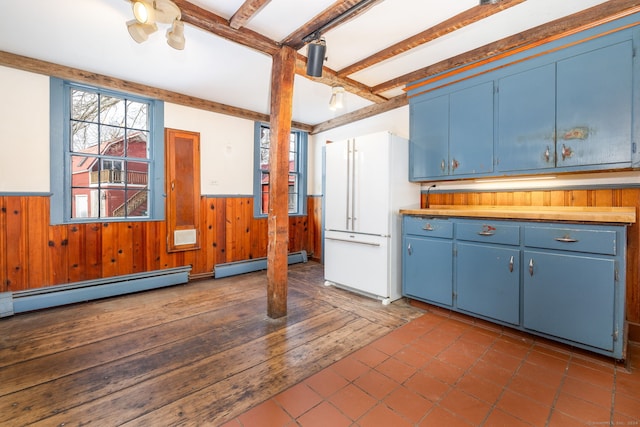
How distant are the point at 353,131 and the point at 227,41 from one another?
248 cm

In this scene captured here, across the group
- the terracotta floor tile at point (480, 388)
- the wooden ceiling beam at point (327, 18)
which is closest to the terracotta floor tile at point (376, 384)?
the terracotta floor tile at point (480, 388)

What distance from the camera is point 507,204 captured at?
2855 millimetres

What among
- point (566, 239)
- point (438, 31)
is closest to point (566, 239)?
point (566, 239)

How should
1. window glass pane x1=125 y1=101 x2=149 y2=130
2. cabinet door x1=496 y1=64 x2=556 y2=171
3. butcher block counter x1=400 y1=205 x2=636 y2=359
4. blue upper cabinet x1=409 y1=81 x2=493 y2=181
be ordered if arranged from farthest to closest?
window glass pane x1=125 y1=101 x2=149 y2=130 < blue upper cabinet x1=409 y1=81 x2=493 y2=181 < cabinet door x1=496 y1=64 x2=556 y2=171 < butcher block counter x1=400 y1=205 x2=636 y2=359

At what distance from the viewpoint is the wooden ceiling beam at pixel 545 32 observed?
2.05m

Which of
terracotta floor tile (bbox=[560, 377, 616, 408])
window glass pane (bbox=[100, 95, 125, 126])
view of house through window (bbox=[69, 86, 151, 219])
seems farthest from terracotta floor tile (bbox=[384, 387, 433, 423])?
window glass pane (bbox=[100, 95, 125, 126])

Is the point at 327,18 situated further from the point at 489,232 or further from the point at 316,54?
the point at 489,232

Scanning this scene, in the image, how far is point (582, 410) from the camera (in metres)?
1.53

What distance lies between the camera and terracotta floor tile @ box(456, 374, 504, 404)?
5.38 ft

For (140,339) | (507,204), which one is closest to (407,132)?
(507,204)

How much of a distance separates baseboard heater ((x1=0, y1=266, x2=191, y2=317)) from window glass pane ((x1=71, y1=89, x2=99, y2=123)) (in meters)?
1.91

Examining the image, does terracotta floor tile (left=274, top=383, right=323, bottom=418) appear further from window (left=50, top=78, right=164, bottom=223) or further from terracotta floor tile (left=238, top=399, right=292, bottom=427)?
window (left=50, top=78, right=164, bottom=223)

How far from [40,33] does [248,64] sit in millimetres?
1777

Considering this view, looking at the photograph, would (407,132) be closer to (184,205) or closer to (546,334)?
(546,334)
